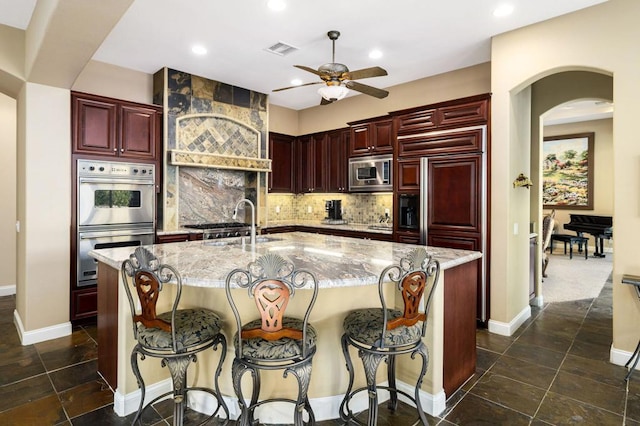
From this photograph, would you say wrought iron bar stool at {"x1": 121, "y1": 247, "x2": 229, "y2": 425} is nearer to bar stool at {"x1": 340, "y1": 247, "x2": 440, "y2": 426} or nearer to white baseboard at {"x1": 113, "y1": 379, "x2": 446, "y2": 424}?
white baseboard at {"x1": 113, "y1": 379, "x2": 446, "y2": 424}

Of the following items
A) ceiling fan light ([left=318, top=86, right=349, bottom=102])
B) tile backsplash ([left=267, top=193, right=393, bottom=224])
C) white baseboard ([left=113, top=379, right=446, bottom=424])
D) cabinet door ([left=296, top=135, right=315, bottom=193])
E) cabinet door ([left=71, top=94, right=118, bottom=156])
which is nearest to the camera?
white baseboard ([left=113, top=379, right=446, bottom=424])

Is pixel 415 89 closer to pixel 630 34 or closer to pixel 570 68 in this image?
pixel 570 68

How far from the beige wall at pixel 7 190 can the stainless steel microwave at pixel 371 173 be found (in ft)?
16.5

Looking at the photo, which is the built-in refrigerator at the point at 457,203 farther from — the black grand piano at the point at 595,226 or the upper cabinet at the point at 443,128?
the black grand piano at the point at 595,226

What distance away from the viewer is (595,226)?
8188mm

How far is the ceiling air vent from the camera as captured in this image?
4121 mm

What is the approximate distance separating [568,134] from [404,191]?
7.26 metres

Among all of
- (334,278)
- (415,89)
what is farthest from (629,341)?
(415,89)

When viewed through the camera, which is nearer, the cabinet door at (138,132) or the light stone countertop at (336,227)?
the cabinet door at (138,132)

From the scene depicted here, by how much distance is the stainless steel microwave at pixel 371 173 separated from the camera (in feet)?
17.4

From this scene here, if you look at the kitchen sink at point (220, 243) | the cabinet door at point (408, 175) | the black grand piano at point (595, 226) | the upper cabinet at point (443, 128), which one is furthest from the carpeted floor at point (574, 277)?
the kitchen sink at point (220, 243)

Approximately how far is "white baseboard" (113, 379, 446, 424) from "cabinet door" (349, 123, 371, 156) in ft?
12.3

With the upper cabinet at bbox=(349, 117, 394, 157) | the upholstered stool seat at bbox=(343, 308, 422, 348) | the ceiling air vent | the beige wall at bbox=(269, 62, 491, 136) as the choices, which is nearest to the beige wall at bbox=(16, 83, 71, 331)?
the ceiling air vent

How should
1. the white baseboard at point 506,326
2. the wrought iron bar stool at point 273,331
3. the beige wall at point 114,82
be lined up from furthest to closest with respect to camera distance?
1. the beige wall at point 114,82
2. the white baseboard at point 506,326
3. the wrought iron bar stool at point 273,331
